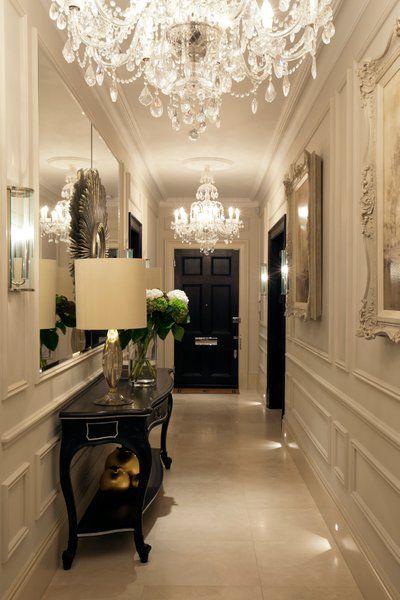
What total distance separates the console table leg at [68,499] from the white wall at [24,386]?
58 mm

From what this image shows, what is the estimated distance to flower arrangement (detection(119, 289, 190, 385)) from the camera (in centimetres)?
324

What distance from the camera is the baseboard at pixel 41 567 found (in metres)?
1.98

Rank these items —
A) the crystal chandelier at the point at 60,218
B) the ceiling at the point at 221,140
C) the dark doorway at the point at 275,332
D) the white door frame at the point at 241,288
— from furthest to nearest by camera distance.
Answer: the white door frame at the point at 241,288 < the dark doorway at the point at 275,332 < the ceiling at the point at 221,140 < the crystal chandelier at the point at 60,218

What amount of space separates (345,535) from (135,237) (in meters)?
3.67

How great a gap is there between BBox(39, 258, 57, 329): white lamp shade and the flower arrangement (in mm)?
813

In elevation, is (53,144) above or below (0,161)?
above

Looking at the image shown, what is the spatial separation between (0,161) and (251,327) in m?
5.96

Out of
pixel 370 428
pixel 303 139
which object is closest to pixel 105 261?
pixel 370 428

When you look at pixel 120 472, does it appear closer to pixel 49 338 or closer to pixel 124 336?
pixel 124 336

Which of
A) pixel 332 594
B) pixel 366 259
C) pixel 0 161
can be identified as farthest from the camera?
pixel 332 594

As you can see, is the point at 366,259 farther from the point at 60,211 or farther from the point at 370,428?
the point at 60,211

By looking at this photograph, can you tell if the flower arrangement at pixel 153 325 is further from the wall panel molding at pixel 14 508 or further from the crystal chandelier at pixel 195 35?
the crystal chandelier at pixel 195 35

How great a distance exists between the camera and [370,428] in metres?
2.21

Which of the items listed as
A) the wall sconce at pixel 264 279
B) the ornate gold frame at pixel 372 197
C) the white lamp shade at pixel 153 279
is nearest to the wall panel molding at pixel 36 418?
the white lamp shade at pixel 153 279
